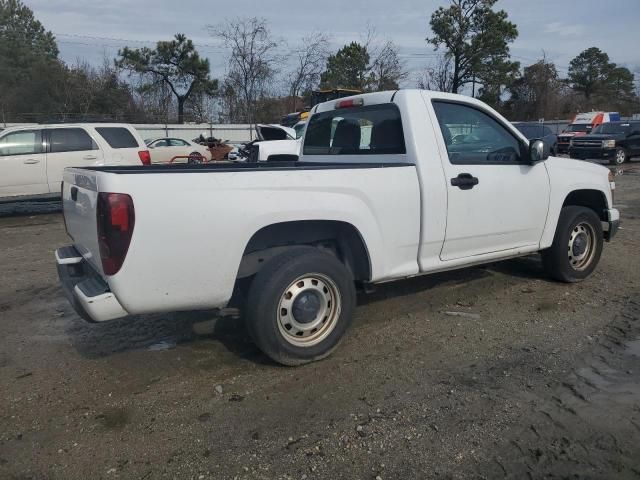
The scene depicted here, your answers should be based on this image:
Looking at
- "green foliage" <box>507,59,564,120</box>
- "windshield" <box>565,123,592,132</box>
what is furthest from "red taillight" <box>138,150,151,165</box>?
"green foliage" <box>507,59,564,120</box>

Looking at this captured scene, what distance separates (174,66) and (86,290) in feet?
149

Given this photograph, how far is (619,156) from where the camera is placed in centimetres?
2264

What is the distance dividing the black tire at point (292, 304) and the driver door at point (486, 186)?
106 cm

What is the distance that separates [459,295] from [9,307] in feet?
14.5

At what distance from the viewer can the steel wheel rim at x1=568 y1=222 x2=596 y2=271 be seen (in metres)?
5.61

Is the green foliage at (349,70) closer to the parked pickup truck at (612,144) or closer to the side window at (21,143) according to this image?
the parked pickup truck at (612,144)

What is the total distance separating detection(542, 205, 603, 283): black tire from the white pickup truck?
23 mm

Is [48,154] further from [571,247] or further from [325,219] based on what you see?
[571,247]

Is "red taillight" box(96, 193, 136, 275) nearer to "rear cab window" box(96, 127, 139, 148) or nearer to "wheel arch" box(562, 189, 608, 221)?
"wheel arch" box(562, 189, 608, 221)

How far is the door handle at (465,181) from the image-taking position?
435cm

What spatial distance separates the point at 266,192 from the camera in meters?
3.49

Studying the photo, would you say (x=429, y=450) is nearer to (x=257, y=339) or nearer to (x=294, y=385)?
(x=294, y=385)

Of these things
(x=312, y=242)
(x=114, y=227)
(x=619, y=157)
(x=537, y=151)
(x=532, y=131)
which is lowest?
(x=312, y=242)

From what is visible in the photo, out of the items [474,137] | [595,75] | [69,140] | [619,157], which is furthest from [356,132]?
[595,75]
